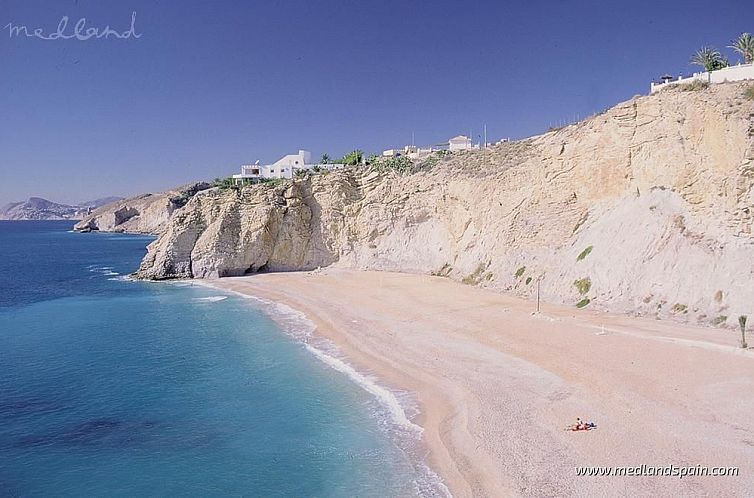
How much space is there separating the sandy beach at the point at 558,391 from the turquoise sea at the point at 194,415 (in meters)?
1.17

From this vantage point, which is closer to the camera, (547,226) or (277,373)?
(277,373)

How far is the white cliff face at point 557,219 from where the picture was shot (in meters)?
19.5

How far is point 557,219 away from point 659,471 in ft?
62.9

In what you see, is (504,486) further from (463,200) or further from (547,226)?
(463,200)

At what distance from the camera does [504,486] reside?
930cm

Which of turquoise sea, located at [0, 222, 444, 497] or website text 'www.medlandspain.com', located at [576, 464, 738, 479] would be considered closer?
website text 'www.medlandspain.com', located at [576, 464, 738, 479]

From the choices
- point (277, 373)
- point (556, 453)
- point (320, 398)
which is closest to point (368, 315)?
point (277, 373)

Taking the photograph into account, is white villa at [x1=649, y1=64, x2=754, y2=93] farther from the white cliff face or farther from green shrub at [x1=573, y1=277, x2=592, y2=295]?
green shrub at [x1=573, y1=277, x2=592, y2=295]

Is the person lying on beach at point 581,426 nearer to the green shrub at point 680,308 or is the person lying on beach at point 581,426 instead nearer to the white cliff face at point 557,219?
the white cliff face at point 557,219

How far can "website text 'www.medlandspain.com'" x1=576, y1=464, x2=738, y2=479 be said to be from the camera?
9078 mm

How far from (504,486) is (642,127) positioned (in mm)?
20299

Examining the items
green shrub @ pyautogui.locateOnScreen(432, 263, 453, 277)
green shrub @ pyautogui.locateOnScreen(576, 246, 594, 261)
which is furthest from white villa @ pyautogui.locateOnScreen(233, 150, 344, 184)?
green shrub @ pyautogui.locateOnScreen(576, 246, 594, 261)

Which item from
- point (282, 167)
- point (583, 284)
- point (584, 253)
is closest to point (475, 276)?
point (584, 253)

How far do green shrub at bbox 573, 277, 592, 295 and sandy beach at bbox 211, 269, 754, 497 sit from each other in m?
1.24
